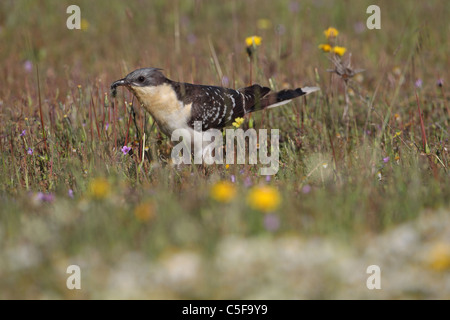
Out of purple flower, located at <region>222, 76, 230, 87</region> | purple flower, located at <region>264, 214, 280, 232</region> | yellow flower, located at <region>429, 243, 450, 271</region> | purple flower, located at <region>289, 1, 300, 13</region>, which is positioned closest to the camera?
yellow flower, located at <region>429, 243, 450, 271</region>

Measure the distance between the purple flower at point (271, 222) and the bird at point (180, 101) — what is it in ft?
7.36

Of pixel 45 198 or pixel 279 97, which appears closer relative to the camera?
pixel 45 198

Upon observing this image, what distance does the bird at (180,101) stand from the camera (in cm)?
516

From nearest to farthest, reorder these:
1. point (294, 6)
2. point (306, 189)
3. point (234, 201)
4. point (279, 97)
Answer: point (234, 201) → point (306, 189) → point (279, 97) → point (294, 6)

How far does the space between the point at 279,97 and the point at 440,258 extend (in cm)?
332

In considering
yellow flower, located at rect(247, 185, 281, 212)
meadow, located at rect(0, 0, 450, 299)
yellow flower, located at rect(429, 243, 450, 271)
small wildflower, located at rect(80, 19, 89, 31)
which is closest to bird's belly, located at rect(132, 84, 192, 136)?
meadow, located at rect(0, 0, 450, 299)

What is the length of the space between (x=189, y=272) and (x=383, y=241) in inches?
42.3

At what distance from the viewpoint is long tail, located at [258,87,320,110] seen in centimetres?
578

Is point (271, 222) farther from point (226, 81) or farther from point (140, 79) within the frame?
point (226, 81)

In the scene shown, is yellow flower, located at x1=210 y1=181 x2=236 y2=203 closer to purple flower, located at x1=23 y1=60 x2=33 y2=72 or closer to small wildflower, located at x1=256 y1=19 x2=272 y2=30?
purple flower, located at x1=23 y1=60 x2=33 y2=72

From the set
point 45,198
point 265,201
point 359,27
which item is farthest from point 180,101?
point 359,27

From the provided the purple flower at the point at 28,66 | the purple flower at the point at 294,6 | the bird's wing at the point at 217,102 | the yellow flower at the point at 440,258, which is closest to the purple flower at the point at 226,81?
the bird's wing at the point at 217,102

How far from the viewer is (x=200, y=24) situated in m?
10.2

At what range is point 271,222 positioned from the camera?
122 inches
